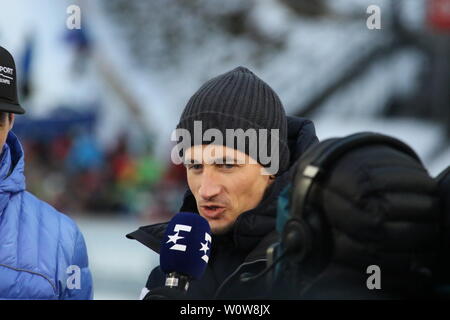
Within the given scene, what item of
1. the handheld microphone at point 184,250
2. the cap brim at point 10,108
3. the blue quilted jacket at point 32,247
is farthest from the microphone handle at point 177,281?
the cap brim at point 10,108

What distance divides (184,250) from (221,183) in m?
0.27

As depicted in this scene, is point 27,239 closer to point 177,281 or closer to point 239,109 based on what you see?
point 239,109

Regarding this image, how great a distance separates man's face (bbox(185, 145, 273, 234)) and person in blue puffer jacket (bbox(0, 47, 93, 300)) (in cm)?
44

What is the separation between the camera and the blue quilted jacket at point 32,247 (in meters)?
1.82

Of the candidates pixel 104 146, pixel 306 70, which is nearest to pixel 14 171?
pixel 104 146

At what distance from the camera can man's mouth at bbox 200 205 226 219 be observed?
5.25 feet

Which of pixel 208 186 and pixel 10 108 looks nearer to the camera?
pixel 208 186

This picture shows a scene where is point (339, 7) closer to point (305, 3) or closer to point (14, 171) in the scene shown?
Result: point (305, 3)

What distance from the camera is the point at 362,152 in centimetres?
107

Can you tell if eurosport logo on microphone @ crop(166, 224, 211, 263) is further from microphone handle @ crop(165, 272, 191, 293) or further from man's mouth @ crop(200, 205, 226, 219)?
man's mouth @ crop(200, 205, 226, 219)

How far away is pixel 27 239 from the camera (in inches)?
74.1

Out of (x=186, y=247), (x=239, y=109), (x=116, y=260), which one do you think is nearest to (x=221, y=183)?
(x=239, y=109)

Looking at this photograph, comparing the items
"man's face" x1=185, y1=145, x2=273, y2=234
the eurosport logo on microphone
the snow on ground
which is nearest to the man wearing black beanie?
"man's face" x1=185, y1=145, x2=273, y2=234
